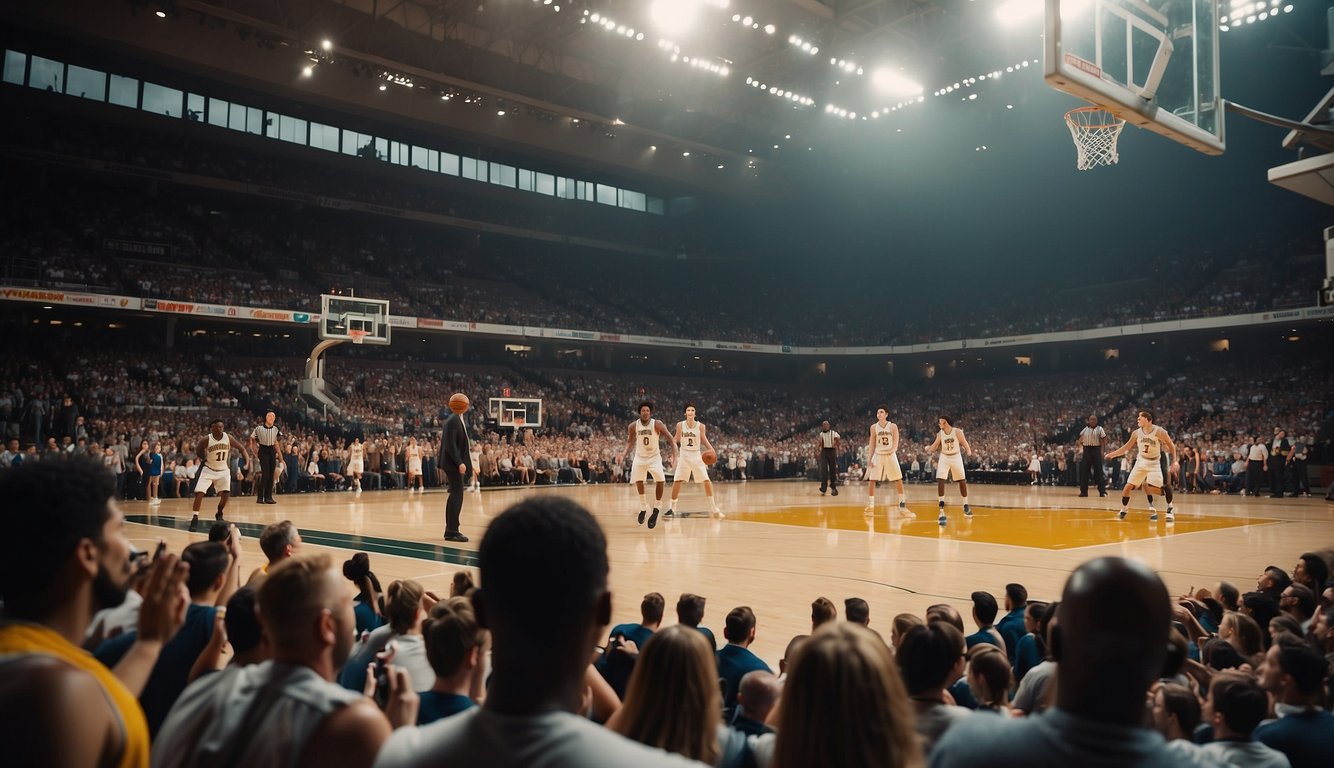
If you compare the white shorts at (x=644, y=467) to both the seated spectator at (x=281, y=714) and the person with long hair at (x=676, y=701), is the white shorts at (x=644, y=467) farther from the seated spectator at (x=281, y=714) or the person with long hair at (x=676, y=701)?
the seated spectator at (x=281, y=714)

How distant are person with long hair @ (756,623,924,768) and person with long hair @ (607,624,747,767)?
1.33ft

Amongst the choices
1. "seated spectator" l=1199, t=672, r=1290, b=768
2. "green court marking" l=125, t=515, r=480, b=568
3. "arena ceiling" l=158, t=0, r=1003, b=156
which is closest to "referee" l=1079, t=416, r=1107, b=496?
"arena ceiling" l=158, t=0, r=1003, b=156

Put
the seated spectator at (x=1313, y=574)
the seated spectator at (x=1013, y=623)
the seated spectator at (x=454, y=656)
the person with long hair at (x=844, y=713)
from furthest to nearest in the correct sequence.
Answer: the seated spectator at (x=1313, y=574)
the seated spectator at (x=1013, y=623)
the seated spectator at (x=454, y=656)
the person with long hair at (x=844, y=713)

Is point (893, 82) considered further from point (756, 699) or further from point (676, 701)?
point (676, 701)

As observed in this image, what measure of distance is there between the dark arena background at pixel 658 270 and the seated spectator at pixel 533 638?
8.32 meters

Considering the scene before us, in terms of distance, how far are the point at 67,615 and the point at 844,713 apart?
5.52 feet

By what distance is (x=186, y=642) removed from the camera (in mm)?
3102

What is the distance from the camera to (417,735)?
52.4 inches

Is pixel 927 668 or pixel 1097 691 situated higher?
pixel 1097 691

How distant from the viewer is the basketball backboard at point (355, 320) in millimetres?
27250

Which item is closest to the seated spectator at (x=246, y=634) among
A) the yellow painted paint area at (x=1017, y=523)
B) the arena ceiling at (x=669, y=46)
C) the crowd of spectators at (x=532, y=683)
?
the crowd of spectators at (x=532, y=683)

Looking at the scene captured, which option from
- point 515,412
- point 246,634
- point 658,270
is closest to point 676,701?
point 246,634

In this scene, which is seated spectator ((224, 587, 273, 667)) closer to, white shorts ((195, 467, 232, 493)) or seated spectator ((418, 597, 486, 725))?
seated spectator ((418, 597, 486, 725))

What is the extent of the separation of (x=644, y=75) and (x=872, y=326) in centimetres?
1952
